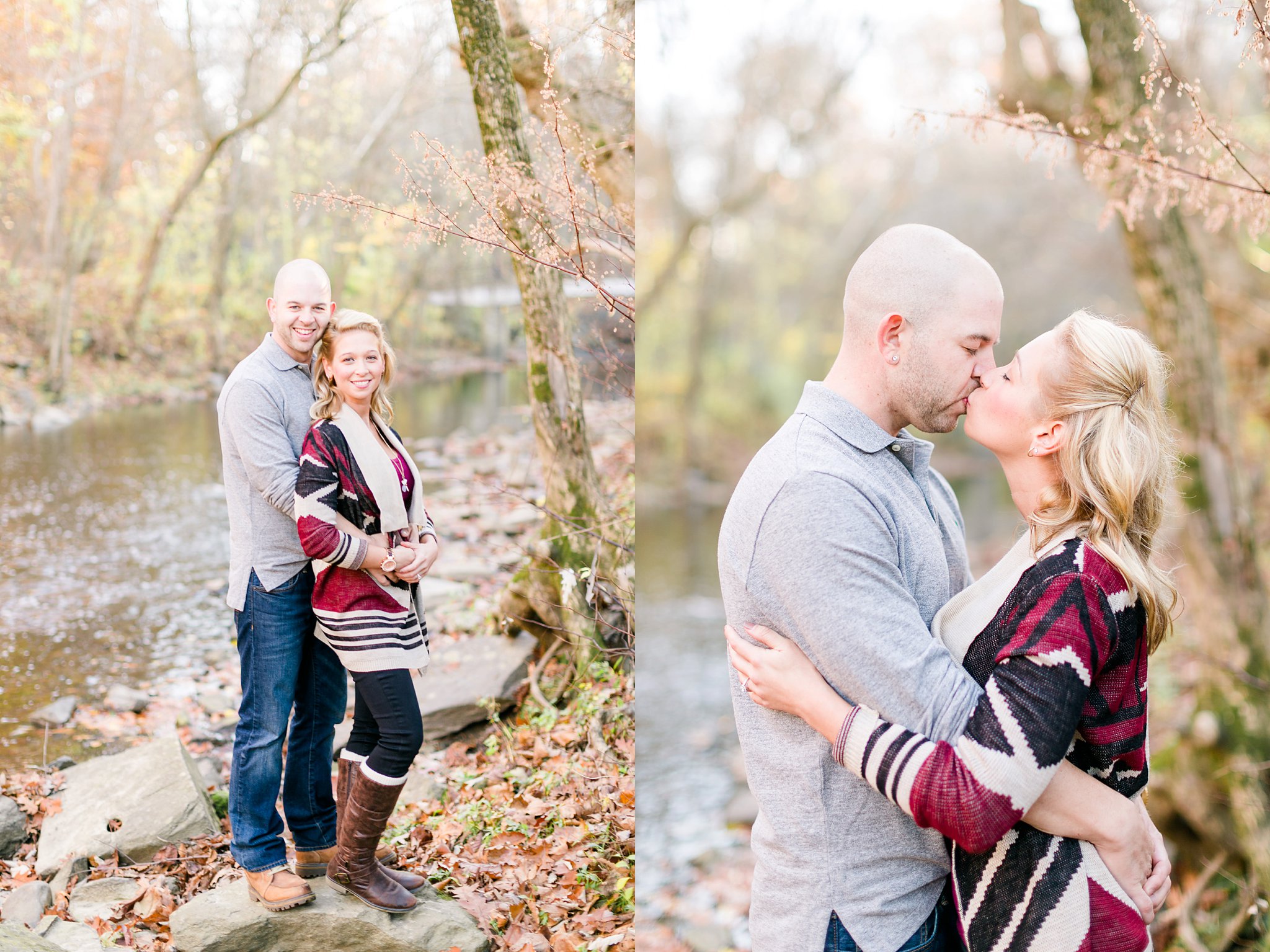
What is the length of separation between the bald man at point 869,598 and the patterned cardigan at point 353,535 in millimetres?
848

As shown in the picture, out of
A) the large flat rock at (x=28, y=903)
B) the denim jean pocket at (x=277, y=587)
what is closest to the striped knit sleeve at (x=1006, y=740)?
the denim jean pocket at (x=277, y=587)

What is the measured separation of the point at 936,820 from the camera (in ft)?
4.34

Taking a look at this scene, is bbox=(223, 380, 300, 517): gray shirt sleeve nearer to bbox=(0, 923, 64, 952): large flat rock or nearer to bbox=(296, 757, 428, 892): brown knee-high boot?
bbox=(296, 757, 428, 892): brown knee-high boot

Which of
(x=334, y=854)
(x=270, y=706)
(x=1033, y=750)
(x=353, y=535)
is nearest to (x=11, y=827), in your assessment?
(x=270, y=706)

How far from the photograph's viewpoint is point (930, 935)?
1.54 meters

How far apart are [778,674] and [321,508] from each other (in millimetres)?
1045

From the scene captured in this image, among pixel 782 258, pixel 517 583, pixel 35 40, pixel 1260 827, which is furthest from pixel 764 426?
pixel 35 40

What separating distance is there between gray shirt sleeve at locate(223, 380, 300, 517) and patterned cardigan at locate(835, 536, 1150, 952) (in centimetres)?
130

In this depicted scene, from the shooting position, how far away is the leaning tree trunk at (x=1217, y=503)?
4.30 m

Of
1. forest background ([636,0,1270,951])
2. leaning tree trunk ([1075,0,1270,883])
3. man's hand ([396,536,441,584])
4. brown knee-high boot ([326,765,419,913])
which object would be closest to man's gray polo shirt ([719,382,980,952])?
forest background ([636,0,1270,951])

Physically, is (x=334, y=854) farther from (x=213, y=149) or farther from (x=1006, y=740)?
(x=213, y=149)

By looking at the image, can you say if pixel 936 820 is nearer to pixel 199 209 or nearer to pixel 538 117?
pixel 538 117

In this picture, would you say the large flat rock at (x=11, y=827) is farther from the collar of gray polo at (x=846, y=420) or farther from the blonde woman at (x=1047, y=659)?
the collar of gray polo at (x=846, y=420)

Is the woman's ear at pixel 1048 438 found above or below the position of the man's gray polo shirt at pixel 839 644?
above
